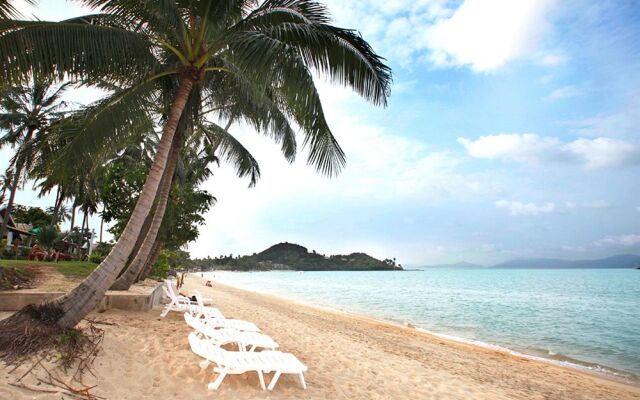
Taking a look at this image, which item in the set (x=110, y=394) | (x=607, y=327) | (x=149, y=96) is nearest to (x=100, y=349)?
(x=110, y=394)

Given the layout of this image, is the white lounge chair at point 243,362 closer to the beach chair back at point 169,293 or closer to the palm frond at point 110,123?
the palm frond at point 110,123

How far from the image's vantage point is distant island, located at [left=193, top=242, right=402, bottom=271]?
161 meters

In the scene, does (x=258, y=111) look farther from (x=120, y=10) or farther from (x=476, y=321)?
(x=476, y=321)

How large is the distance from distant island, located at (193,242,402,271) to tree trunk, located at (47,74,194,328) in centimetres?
15697

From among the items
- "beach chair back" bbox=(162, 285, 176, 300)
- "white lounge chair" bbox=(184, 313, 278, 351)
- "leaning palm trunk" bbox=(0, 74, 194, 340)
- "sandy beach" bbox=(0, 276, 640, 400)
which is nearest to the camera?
"leaning palm trunk" bbox=(0, 74, 194, 340)

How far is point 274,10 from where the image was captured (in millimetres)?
5840

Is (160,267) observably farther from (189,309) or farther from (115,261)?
(115,261)

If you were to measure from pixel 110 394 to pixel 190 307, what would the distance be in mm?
4717

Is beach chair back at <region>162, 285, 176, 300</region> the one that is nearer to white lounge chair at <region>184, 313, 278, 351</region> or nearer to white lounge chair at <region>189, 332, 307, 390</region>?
white lounge chair at <region>184, 313, 278, 351</region>

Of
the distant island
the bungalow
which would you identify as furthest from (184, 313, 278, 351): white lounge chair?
the distant island

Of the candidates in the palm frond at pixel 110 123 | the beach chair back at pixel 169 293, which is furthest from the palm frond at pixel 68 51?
the beach chair back at pixel 169 293

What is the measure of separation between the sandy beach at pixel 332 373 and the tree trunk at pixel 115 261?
68cm

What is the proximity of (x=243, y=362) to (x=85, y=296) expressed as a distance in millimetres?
2360

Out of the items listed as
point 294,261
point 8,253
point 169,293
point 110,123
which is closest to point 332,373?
point 169,293
